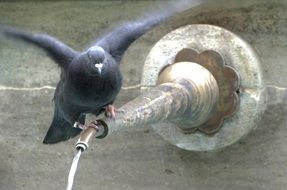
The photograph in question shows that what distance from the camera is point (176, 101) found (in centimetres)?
175

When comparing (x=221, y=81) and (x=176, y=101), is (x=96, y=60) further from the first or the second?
(x=221, y=81)

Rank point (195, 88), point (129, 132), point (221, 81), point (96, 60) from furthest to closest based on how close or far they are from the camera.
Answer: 1. point (129, 132)
2. point (221, 81)
3. point (195, 88)
4. point (96, 60)

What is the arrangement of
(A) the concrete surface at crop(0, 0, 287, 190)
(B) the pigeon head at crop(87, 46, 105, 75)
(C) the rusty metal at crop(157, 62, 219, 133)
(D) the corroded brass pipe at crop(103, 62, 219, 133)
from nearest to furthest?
(D) the corroded brass pipe at crop(103, 62, 219, 133) → (B) the pigeon head at crop(87, 46, 105, 75) → (C) the rusty metal at crop(157, 62, 219, 133) → (A) the concrete surface at crop(0, 0, 287, 190)

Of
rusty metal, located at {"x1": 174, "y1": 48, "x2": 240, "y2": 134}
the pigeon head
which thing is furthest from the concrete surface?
the pigeon head

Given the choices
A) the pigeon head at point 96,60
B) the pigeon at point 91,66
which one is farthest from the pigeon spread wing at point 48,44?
the pigeon head at point 96,60

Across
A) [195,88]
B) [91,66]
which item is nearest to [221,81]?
[195,88]

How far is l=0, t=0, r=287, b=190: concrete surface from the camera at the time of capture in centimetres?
200

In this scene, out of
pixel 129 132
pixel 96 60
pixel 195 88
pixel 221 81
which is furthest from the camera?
pixel 129 132

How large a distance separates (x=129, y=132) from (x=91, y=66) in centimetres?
42

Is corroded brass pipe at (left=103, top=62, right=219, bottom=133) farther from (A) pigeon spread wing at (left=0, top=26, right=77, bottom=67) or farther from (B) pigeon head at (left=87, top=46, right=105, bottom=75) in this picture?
(A) pigeon spread wing at (left=0, top=26, right=77, bottom=67)

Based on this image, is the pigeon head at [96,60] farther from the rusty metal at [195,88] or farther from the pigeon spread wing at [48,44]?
the rusty metal at [195,88]

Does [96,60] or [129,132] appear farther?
[129,132]

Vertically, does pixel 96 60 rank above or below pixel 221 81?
below

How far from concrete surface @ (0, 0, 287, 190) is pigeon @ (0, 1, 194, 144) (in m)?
0.15
